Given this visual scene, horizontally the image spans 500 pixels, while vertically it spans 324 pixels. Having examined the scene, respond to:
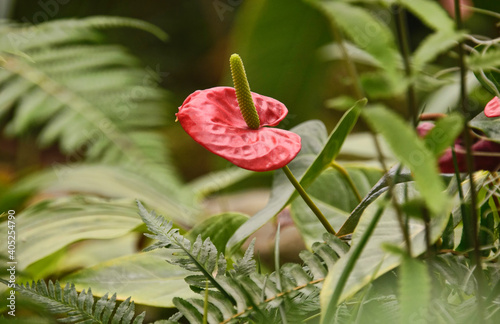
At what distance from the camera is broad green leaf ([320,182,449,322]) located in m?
0.25

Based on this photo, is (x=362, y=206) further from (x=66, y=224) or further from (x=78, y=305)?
(x=66, y=224)

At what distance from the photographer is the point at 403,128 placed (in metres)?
0.18

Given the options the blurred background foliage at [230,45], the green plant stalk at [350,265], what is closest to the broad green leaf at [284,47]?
the blurred background foliage at [230,45]

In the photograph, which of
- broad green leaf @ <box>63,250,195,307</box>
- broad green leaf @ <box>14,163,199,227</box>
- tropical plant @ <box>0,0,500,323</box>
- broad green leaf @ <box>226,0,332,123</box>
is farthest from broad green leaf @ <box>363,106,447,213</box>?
broad green leaf @ <box>226,0,332,123</box>

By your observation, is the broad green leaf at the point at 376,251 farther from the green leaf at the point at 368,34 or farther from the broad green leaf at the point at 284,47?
the broad green leaf at the point at 284,47

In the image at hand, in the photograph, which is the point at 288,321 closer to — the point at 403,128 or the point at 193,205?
the point at 403,128

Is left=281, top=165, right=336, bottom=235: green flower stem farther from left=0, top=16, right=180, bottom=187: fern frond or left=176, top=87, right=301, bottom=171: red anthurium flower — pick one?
left=0, top=16, right=180, bottom=187: fern frond

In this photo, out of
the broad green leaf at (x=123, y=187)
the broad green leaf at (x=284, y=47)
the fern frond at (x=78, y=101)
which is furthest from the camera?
the broad green leaf at (x=284, y=47)

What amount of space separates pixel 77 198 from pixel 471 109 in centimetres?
50

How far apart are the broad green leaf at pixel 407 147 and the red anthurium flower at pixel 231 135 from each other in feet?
0.42

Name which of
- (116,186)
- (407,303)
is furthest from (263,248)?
(407,303)

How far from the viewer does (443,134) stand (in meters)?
0.20

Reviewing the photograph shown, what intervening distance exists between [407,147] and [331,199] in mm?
366

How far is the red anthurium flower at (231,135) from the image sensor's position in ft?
0.99
